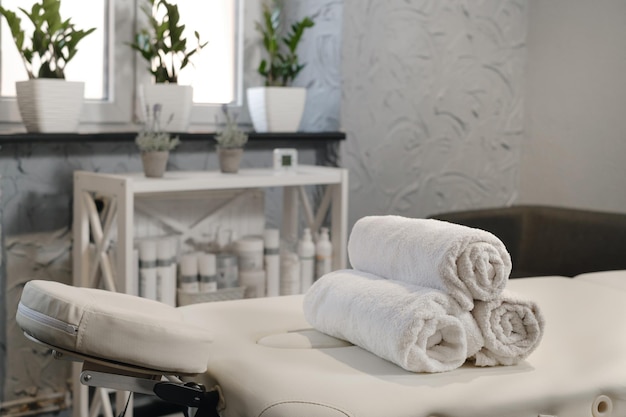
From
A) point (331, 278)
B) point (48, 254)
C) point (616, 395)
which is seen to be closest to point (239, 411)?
point (331, 278)

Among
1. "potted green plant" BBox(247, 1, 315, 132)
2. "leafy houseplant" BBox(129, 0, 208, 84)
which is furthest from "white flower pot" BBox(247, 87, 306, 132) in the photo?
"leafy houseplant" BBox(129, 0, 208, 84)

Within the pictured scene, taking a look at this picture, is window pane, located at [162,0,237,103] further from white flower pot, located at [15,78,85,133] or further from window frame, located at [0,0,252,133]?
white flower pot, located at [15,78,85,133]

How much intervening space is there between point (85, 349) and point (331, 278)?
17.5 inches

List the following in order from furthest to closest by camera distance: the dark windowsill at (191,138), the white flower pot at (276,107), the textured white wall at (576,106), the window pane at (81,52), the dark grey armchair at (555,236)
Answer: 1. the textured white wall at (576,106)
2. the white flower pot at (276,107)
3. the dark grey armchair at (555,236)
4. the window pane at (81,52)
5. the dark windowsill at (191,138)

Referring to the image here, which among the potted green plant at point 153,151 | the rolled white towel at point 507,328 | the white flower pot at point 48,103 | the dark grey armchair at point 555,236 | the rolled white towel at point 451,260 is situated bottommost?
the dark grey armchair at point 555,236

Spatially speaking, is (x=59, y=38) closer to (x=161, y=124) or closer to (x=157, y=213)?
(x=161, y=124)

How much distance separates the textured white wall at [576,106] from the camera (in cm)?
292

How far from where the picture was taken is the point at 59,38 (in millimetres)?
2426

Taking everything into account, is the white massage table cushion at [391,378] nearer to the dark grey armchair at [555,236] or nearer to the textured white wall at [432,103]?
the dark grey armchair at [555,236]

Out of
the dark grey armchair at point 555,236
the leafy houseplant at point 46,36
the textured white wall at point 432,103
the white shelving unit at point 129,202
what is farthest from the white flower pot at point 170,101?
the dark grey armchair at point 555,236

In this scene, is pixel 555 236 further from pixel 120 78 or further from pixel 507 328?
pixel 507 328

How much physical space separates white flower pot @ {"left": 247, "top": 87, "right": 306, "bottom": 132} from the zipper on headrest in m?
1.65

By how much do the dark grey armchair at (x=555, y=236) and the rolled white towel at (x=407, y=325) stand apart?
4.47 ft

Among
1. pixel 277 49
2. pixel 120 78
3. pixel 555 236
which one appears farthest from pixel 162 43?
pixel 555 236
